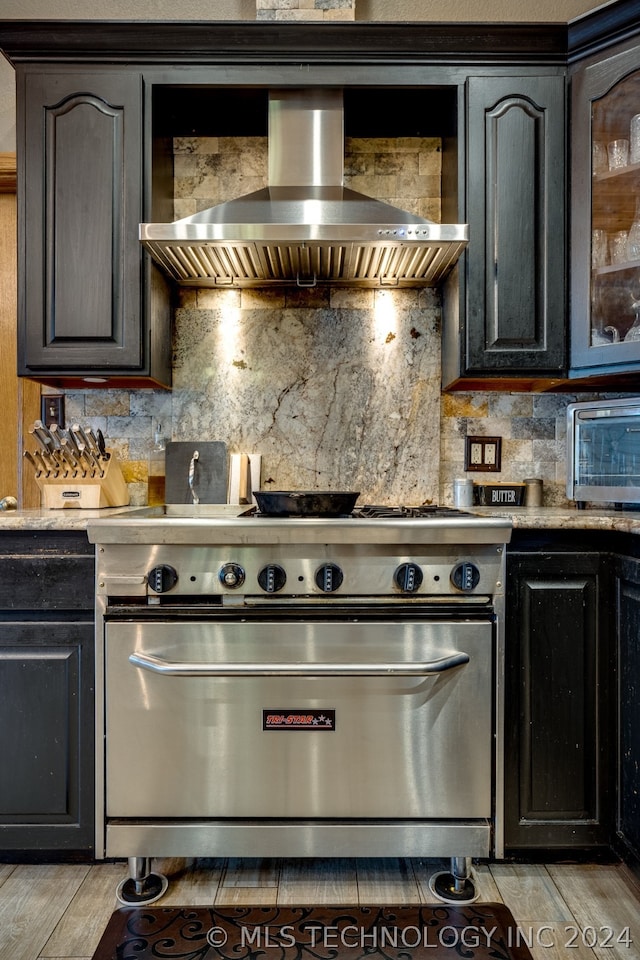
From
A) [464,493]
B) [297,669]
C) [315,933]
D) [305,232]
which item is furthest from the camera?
[464,493]

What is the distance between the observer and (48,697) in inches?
Answer: 64.4

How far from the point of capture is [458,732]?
1.62 meters

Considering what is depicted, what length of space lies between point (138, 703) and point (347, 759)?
22.7 inches

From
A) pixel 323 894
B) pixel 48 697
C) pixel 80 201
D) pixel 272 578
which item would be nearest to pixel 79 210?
pixel 80 201

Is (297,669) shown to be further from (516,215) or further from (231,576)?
(516,215)

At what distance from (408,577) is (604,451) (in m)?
0.83

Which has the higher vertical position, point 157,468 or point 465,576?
point 157,468

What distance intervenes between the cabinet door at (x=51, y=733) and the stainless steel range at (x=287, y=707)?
0.06m

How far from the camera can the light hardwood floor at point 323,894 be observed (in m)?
1.44

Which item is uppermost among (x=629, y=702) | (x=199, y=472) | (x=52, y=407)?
(x=52, y=407)

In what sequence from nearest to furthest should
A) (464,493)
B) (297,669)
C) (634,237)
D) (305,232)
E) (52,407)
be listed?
(297,669)
(305,232)
(634,237)
(464,493)
(52,407)

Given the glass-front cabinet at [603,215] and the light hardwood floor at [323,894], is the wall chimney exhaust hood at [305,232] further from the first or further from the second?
the light hardwood floor at [323,894]

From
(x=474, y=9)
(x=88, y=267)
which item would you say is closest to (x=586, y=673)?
(x=88, y=267)

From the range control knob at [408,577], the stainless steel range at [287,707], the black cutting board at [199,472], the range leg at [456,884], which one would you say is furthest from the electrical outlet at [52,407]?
the range leg at [456,884]
